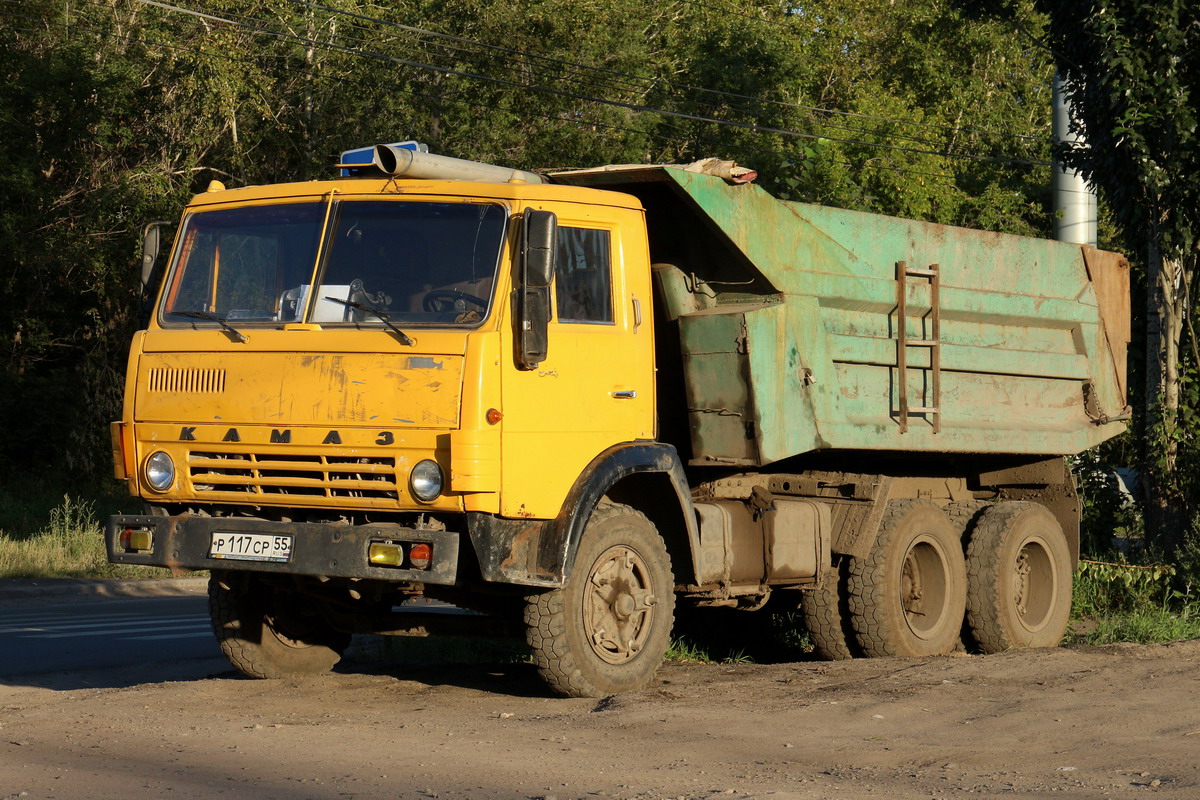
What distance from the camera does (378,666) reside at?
33.2 feet

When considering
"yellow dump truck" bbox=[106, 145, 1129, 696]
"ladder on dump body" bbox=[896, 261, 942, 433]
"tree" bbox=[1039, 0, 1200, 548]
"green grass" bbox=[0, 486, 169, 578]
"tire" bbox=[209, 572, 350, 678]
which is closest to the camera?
"yellow dump truck" bbox=[106, 145, 1129, 696]

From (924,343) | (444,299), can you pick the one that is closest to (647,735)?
(444,299)

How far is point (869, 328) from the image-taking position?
981 cm

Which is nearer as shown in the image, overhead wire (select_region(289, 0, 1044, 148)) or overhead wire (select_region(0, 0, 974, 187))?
overhead wire (select_region(0, 0, 974, 187))

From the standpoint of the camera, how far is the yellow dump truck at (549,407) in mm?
7500

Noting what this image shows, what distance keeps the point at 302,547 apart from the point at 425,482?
27.1 inches

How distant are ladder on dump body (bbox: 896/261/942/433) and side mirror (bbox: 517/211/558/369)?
10.6ft

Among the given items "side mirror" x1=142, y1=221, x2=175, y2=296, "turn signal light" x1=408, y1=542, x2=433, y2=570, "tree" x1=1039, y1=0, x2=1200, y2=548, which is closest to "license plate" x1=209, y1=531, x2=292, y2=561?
"turn signal light" x1=408, y1=542, x2=433, y2=570

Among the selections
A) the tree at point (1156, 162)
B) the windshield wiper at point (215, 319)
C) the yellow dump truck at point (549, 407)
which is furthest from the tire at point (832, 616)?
the tree at point (1156, 162)

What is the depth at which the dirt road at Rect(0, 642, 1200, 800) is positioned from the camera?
5.94 m

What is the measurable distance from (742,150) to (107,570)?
15798 mm

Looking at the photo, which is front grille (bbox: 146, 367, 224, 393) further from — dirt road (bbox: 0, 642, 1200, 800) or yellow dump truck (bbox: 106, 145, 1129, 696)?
dirt road (bbox: 0, 642, 1200, 800)

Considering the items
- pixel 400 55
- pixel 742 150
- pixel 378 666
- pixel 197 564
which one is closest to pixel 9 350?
pixel 400 55

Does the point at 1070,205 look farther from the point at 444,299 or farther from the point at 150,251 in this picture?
the point at 150,251
